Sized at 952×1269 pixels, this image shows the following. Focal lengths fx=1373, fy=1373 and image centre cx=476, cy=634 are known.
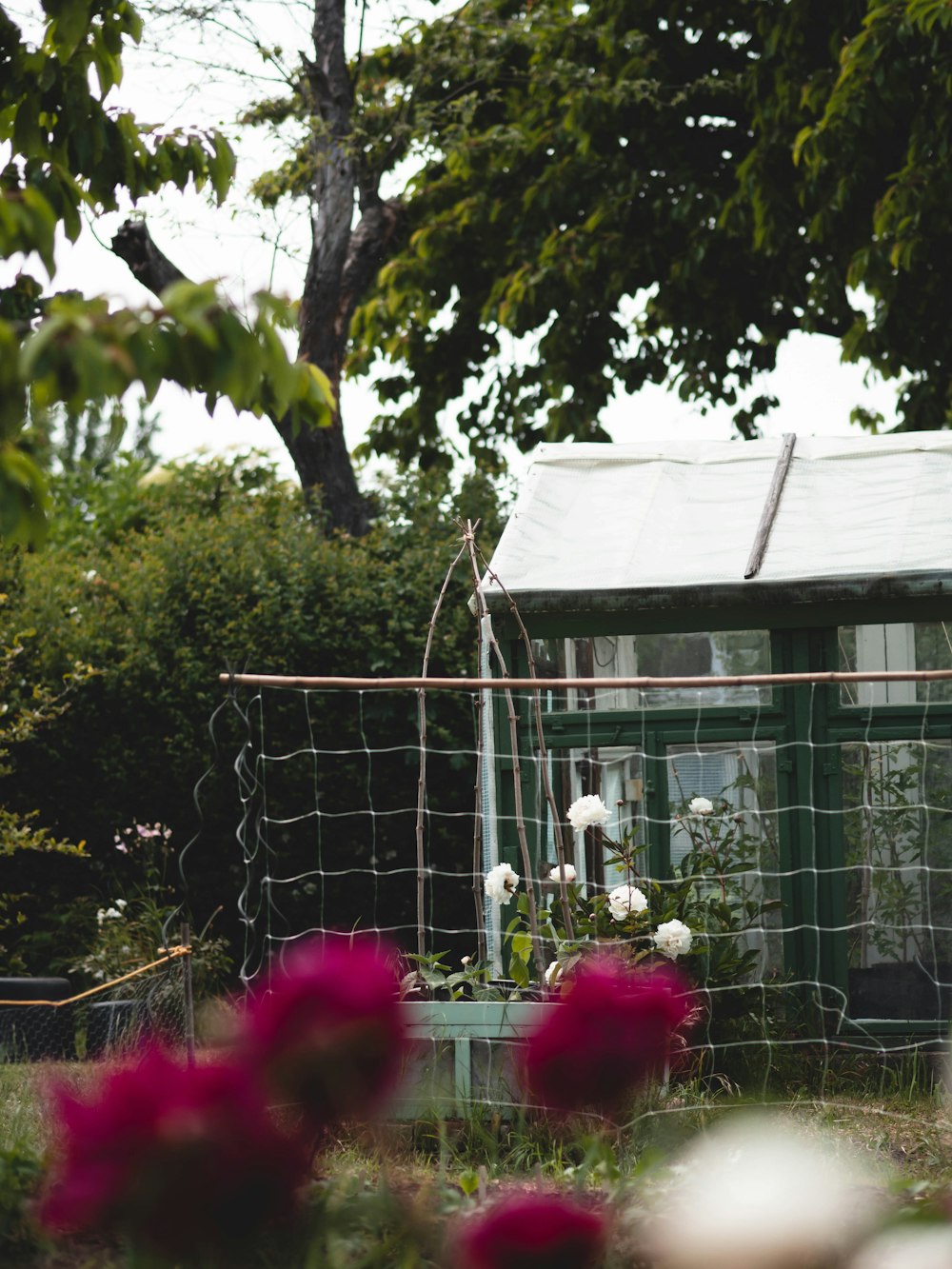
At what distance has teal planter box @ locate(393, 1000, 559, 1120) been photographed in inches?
192

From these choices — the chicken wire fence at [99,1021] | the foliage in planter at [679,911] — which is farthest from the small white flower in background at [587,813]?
the chicken wire fence at [99,1021]

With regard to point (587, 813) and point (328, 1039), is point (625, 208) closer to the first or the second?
point (587, 813)

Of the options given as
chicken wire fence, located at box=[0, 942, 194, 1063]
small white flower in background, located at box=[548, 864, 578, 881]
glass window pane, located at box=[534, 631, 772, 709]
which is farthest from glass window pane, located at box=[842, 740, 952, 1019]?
chicken wire fence, located at box=[0, 942, 194, 1063]

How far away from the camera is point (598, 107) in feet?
37.7

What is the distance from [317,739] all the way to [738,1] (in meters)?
7.59

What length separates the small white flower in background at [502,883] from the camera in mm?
5336

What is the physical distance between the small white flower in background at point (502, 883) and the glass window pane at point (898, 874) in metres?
1.74

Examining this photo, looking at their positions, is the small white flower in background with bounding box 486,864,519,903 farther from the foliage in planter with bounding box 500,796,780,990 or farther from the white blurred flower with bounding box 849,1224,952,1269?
the white blurred flower with bounding box 849,1224,952,1269

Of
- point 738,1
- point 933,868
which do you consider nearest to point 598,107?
point 738,1

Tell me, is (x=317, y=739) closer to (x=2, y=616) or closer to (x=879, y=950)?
(x=2, y=616)

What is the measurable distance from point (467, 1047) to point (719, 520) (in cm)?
313

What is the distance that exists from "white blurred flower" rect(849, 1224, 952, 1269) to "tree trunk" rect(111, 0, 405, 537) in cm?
964

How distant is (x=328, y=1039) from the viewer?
1.61 metres

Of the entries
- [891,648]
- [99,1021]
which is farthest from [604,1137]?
[99,1021]
